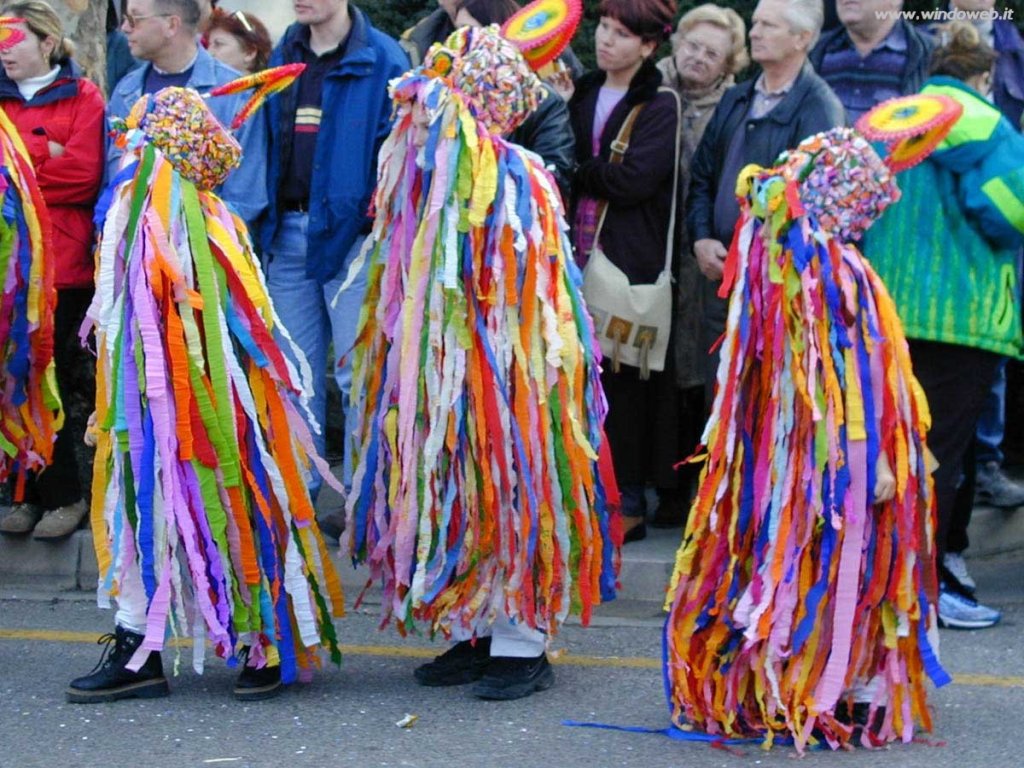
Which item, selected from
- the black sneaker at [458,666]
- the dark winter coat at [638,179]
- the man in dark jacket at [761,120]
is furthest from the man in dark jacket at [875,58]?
the black sneaker at [458,666]

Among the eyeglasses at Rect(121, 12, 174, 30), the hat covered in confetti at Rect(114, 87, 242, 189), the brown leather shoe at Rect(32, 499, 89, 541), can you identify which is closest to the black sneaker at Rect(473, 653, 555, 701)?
the hat covered in confetti at Rect(114, 87, 242, 189)

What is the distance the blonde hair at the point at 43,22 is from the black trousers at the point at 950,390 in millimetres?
3291

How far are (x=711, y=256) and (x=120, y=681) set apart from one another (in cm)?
239

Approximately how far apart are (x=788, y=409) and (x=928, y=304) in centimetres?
102

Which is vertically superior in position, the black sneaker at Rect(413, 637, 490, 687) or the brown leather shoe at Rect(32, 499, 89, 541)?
the brown leather shoe at Rect(32, 499, 89, 541)

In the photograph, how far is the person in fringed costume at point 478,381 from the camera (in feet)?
16.8

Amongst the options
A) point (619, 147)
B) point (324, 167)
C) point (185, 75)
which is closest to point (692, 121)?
point (619, 147)

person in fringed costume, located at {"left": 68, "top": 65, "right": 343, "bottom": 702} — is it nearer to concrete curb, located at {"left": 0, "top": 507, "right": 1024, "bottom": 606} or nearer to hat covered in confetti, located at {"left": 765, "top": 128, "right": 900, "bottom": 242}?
concrete curb, located at {"left": 0, "top": 507, "right": 1024, "bottom": 606}

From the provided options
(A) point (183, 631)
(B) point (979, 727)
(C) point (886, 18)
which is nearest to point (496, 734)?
(A) point (183, 631)

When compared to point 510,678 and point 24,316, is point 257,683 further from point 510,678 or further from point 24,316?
point 24,316

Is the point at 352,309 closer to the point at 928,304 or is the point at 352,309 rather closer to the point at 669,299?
the point at 669,299

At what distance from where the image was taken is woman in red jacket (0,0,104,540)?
6699 mm

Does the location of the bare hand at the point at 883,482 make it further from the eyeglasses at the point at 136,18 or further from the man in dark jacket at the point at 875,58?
the eyeglasses at the point at 136,18

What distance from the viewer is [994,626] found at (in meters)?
6.10
